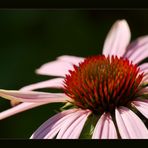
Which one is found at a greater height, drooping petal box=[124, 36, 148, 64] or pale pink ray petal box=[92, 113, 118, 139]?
drooping petal box=[124, 36, 148, 64]

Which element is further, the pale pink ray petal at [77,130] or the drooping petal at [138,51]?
the drooping petal at [138,51]

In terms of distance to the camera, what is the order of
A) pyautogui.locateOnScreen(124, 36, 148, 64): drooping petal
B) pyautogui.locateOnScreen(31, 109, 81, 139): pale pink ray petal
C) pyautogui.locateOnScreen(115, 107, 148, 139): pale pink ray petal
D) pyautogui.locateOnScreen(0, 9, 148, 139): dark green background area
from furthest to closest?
1. pyautogui.locateOnScreen(0, 9, 148, 139): dark green background area
2. pyautogui.locateOnScreen(124, 36, 148, 64): drooping petal
3. pyautogui.locateOnScreen(31, 109, 81, 139): pale pink ray petal
4. pyautogui.locateOnScreen(115, 107, 148, 139): pale pink ray petal

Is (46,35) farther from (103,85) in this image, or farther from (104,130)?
(104,130)

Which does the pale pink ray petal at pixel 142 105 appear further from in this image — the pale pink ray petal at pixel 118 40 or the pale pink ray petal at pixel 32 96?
the pale pink ray petal at pixel 118 40

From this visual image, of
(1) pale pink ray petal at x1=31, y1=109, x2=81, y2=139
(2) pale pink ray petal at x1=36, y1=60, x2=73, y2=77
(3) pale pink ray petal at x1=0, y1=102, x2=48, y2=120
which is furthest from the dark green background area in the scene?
(1) pale pink ray petal at x1=31, y1=109, x2=81, y2=139

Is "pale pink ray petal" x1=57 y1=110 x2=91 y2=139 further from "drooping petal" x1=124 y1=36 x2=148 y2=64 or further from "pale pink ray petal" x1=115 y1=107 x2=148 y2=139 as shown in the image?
"drooping petal" x1=124 y1=36 x2=148 y2=64

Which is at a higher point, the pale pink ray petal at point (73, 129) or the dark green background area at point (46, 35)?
the dark green background area at point (46, 35)

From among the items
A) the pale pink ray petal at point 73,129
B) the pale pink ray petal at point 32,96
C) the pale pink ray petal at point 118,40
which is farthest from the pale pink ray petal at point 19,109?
the pale pink ray petal at point 118,40
